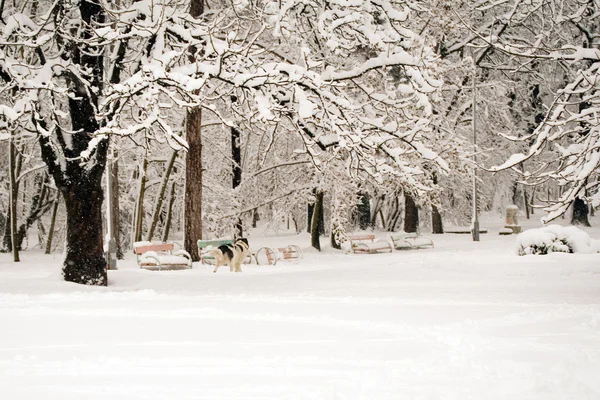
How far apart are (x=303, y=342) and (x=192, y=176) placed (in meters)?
12.5

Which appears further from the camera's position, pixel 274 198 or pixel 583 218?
pixel 583 218

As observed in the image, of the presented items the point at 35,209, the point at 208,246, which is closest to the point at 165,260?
the point at 208,246

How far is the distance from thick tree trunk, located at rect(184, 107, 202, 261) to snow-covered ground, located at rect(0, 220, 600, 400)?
702cm

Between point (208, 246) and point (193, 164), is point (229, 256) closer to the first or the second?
point (208, 246)

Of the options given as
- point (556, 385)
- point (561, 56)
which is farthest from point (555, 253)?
point (556, 385)

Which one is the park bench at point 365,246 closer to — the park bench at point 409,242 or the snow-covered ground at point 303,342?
the park bench at point 409,242

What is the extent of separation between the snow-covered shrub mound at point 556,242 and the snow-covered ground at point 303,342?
5561mm

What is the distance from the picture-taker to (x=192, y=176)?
59.8 ft

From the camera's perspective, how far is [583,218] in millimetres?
30672

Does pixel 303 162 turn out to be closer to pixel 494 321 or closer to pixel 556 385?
pixel 494 321

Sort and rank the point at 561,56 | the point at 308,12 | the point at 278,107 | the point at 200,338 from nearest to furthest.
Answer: the point at 200,338, the point at 561,56, the point at 278,107, the point at 308,12

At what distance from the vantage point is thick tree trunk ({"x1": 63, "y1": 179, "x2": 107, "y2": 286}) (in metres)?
11.3

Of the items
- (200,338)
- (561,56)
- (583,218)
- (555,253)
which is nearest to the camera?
(200,338)

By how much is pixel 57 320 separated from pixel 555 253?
12921mm
